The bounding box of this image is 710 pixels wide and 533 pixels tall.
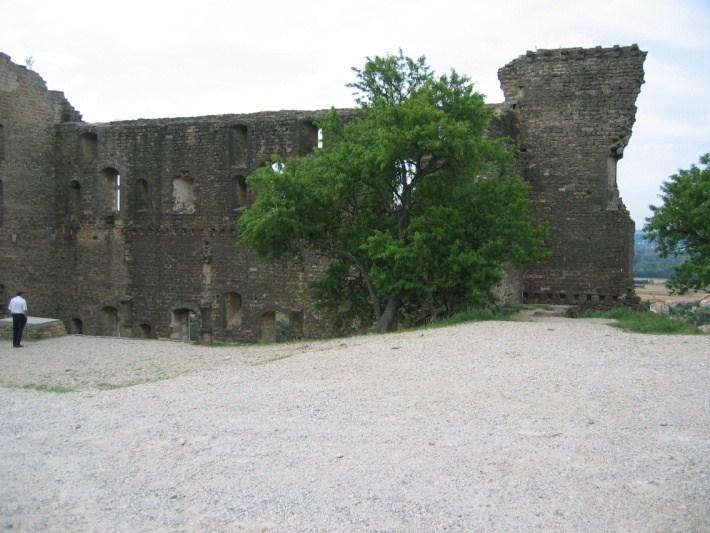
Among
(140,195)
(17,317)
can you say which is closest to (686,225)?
(17,317)

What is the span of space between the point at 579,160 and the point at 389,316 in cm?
723

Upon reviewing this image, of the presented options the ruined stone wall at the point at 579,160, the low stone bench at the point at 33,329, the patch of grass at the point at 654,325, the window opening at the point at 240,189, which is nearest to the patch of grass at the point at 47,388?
the low stone bench at the point at 33,329

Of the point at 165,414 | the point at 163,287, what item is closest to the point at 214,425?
the point at 165,414

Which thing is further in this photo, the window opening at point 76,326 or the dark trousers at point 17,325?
the window opening at point 76,326

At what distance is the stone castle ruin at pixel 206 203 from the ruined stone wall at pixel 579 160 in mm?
29

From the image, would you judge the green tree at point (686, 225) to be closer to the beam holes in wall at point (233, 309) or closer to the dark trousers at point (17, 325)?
→ the beam holes in wall at point (233, 309)

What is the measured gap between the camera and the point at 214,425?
7.91 m

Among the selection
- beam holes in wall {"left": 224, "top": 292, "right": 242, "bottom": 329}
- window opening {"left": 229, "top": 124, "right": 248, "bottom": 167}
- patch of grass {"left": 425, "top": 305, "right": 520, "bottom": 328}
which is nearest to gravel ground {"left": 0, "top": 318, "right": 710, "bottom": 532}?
patch of grass {"left": 425, "top": 305, "right": 520, "bottom": 328}

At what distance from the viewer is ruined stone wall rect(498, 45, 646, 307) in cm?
1942

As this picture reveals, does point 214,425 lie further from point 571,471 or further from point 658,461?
point 658,461

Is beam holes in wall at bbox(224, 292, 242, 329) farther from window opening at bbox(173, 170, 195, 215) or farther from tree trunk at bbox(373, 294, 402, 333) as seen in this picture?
tree trunk at bbox(373, 294, 402, 333)

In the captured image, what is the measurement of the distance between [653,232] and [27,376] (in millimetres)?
11790

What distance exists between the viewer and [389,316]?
52.1 feet

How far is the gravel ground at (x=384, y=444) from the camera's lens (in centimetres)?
567
